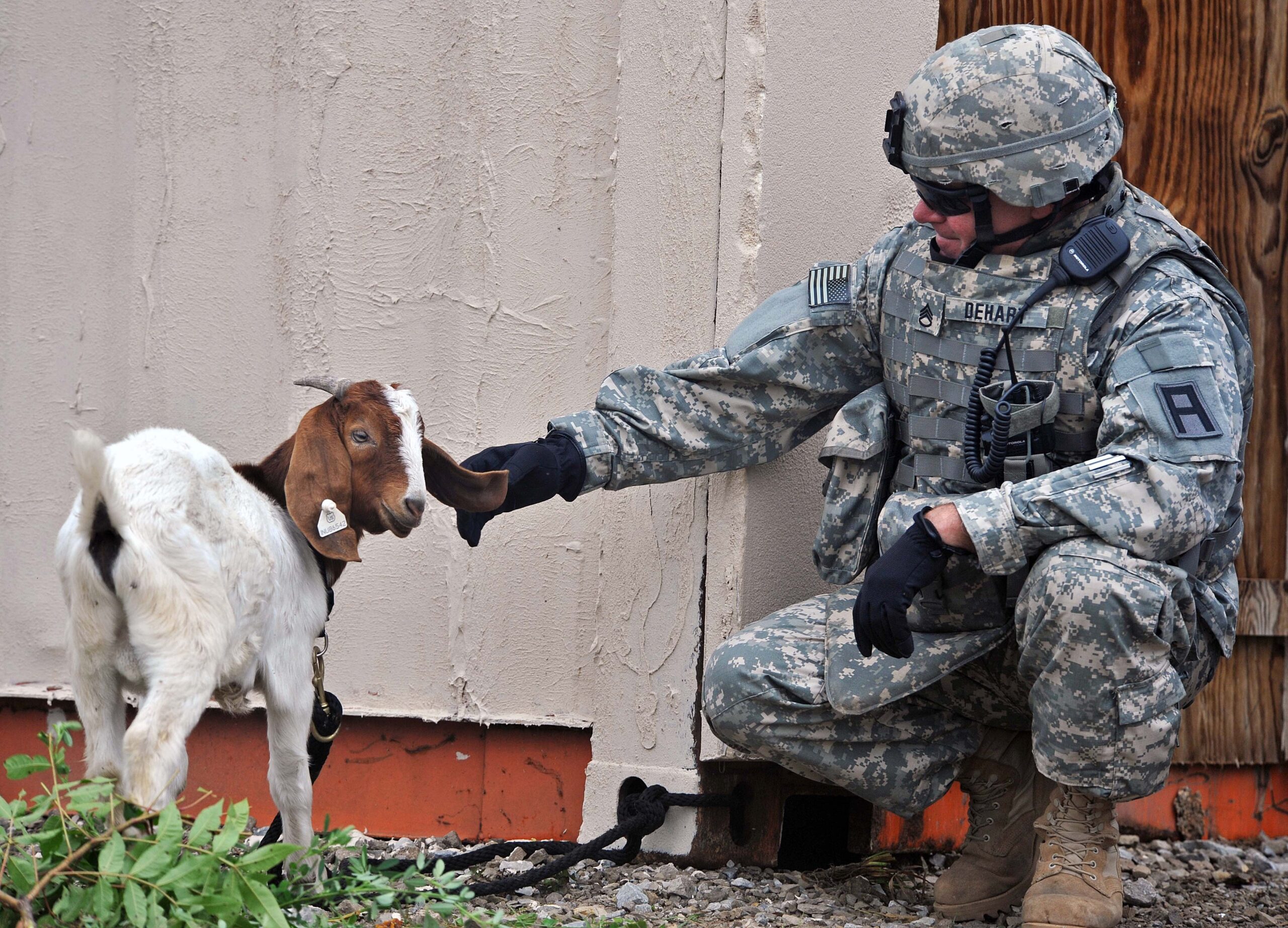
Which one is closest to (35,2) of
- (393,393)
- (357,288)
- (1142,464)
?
(357,288)

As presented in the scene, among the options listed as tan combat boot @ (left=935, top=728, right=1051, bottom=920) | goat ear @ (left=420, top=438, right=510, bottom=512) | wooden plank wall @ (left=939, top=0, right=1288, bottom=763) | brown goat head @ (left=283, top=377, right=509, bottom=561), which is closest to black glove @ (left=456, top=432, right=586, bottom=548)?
goat ear @ (left=420, top=438, right=510, bottom=512)

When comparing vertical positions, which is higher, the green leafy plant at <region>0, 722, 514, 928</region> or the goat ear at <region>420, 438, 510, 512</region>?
the goat ear at <region>420, 438, 510, 512</region>

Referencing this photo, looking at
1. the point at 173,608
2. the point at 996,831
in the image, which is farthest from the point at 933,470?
the point at 173,608

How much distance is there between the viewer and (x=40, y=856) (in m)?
1.99

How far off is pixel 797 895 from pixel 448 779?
3.06 ft

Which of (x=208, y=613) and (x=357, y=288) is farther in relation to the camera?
(x=357, y=288)

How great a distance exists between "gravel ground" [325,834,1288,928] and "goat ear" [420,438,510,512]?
0.77 m

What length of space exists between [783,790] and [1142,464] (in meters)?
1.27

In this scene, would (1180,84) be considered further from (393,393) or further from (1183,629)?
(393,393)

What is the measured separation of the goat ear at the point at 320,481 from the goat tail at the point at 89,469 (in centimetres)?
31

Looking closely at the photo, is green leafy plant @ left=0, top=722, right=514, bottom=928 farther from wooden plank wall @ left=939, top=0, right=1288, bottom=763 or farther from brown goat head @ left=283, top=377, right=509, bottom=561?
wooden plank wall @ left=939, top=0, right=1288, bottom=763

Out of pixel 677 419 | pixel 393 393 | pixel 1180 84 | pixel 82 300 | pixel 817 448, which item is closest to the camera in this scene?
pixel 393 393

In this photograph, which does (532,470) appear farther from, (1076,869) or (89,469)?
(1076,869)

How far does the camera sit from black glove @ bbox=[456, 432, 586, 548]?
8.91ft
